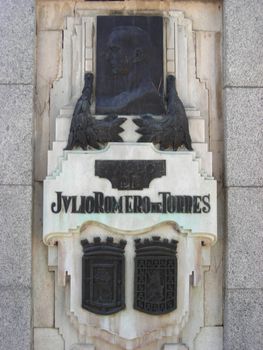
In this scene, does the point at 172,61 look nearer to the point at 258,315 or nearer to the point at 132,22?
the point at 132,22

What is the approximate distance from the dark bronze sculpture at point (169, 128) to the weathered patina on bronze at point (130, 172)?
1.01ft

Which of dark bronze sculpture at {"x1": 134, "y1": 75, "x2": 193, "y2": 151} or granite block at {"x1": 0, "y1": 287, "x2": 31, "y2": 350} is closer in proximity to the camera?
granite block at {"x1": 0, "y1": 287, "x2": 31, "y2": 350}

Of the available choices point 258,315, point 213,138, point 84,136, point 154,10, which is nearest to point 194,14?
point 154,10

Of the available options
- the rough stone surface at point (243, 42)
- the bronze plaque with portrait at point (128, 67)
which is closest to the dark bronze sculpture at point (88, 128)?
the bronze plaque with portrait at point (128, 67)

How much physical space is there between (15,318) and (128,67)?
11.8 ft

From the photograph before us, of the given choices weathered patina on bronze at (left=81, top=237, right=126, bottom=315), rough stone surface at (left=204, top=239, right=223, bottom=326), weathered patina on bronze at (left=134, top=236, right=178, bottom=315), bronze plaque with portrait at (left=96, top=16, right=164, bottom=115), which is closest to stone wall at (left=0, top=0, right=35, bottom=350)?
weathered patina on bronze at (left=81, top=237, right=126, bottom=315)

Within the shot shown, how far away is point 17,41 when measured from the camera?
8.44 meters

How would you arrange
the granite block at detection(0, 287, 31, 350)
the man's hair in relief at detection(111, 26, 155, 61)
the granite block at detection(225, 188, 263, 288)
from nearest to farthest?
the granite block at detection(0, 287, 31, 350), the granite block at detection(225, 188, 263, 288), the man's hair in relief at detection(111, 26, 155, 61)

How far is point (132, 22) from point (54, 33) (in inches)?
42.6

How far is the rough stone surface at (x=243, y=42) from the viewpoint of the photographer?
8508 mm

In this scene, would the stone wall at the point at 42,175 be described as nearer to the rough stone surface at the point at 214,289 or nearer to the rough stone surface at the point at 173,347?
the rough stone surface at the point at 214,289

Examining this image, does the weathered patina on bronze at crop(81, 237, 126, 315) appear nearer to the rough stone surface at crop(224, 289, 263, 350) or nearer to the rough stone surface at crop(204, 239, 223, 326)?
the rough stone surface at crop(204, 239, 223, 326)

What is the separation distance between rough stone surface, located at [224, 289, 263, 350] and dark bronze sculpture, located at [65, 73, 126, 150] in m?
2.57

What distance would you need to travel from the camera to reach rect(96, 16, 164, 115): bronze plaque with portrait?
841 cm
